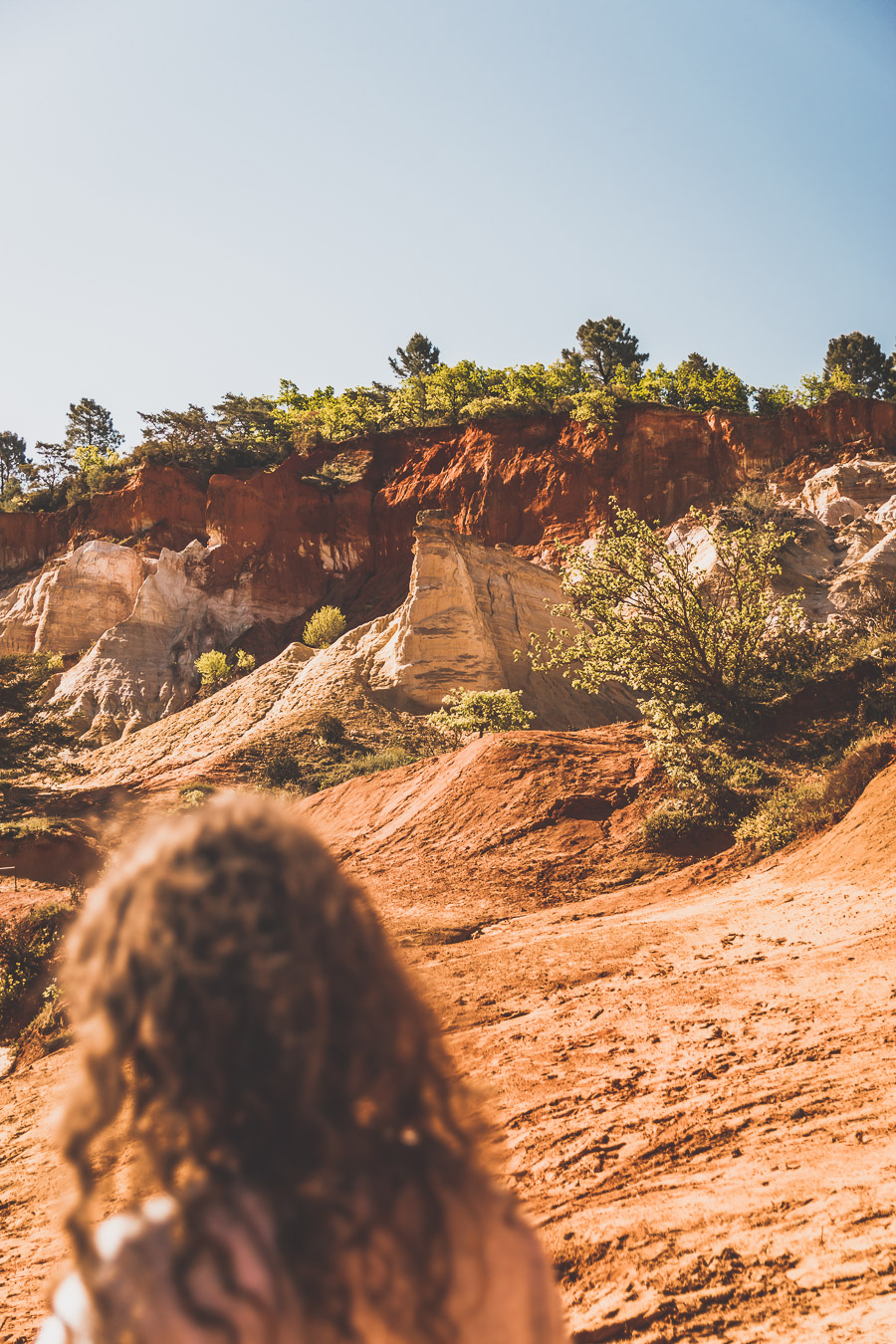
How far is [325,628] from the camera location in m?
37.8

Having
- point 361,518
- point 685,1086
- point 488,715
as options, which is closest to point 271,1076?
point 685,1086

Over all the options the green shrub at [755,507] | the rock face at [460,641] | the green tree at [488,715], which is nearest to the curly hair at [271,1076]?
the green tree at [488,715]

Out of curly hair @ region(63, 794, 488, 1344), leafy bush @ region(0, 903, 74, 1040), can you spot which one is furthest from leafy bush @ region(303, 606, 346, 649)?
curly hair @ region(63, 794, 488, 1344)

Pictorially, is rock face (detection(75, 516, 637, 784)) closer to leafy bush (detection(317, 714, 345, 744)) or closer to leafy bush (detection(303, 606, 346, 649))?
leafy bush (detection(317, 714, 345, 744))

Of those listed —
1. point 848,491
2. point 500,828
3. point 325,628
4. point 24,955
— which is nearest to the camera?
point 24,955

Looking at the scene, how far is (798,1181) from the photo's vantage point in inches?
159

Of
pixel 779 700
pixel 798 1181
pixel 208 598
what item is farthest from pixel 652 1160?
pixel 208 598

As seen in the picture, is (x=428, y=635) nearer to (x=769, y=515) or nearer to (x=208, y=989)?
(x=769, y=515)

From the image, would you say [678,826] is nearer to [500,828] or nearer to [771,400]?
[500,828]

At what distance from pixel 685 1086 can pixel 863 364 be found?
55.6m

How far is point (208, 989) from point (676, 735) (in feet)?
46.4

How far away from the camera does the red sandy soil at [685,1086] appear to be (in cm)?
353

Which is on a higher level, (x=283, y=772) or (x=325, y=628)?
(x=325, y=628)

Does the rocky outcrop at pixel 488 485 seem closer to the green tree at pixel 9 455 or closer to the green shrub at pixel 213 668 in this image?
the green shrub at pixel 213 668
